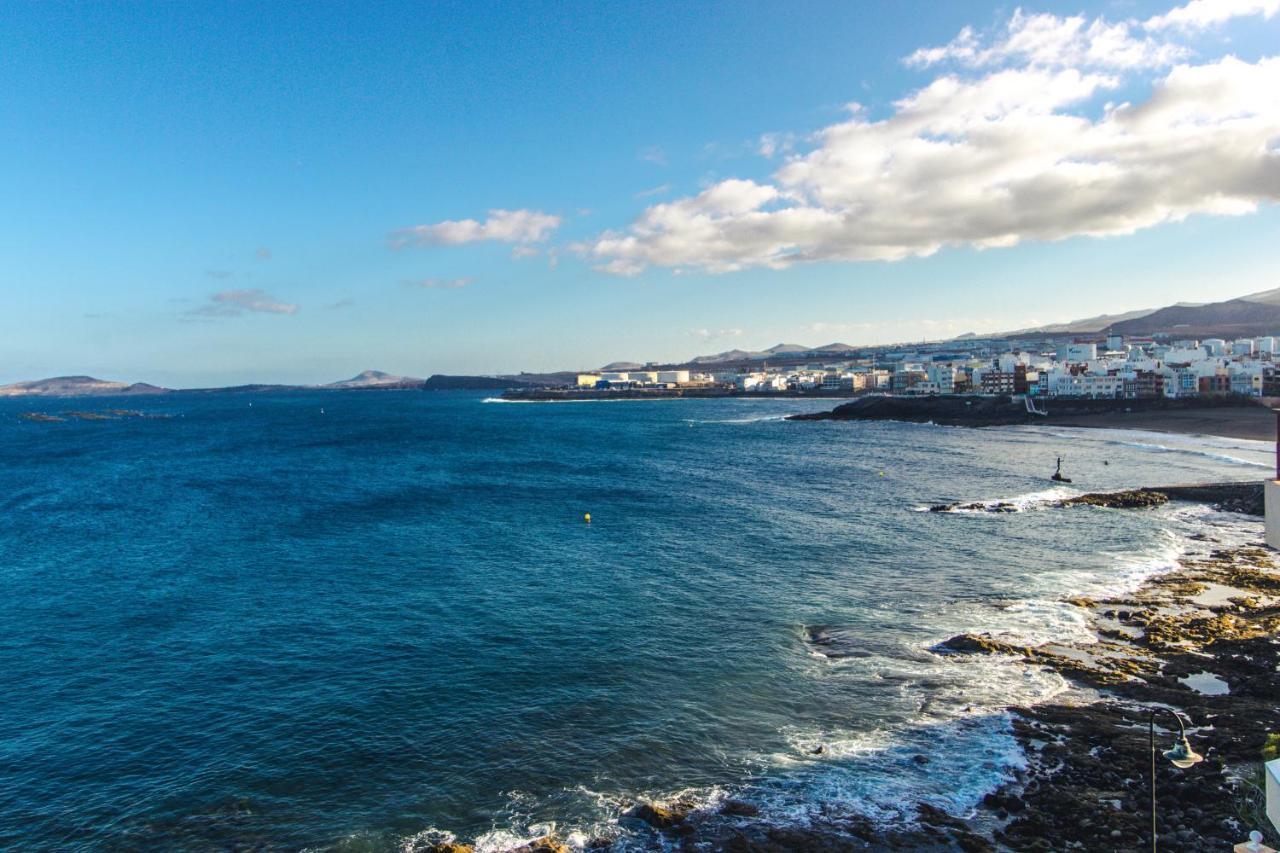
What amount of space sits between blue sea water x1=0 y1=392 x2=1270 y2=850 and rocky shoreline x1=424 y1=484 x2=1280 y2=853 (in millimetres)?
670

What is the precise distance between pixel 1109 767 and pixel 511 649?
1726cm

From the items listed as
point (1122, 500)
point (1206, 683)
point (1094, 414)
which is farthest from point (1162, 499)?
point (1094, 414)

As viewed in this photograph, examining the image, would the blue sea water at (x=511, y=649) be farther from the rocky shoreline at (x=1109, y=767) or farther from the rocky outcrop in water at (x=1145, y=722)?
the rocky outcrop in water at (x=1145, y=722)

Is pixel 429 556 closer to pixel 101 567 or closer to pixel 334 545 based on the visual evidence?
pixel 334 545

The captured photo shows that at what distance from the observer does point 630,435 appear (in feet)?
351

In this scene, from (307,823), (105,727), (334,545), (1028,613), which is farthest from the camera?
(334,545)

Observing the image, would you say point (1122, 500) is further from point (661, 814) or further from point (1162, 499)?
point (661, 814)

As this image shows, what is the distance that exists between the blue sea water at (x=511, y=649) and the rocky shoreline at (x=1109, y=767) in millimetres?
670

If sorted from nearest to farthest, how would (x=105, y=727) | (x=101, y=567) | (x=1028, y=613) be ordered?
1. (x=105, y=727)
2. (x=1028, y=613)
3. (x=101, y=567)

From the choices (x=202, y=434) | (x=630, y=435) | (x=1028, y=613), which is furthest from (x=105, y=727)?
(x=202, y=434)

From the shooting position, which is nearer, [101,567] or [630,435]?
[101,567]

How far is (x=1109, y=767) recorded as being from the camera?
16.6 m

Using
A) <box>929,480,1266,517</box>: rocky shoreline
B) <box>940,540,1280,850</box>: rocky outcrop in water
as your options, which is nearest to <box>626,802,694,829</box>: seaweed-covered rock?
<box>940,540,1280,850</box>: rocky outcrop in water

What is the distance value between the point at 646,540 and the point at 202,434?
4266 inches
